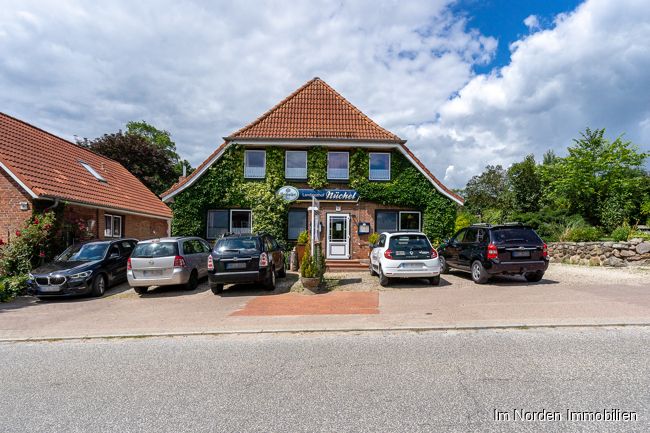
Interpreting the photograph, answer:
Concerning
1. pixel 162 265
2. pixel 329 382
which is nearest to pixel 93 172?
pixel 162 265

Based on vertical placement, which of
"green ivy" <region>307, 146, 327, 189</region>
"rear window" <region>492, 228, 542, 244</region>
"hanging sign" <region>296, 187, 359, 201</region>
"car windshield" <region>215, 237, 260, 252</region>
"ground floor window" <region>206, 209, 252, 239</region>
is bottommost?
"car windshield" <region>215, 237, 260, 252</region>

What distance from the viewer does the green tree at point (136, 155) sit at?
3338cm

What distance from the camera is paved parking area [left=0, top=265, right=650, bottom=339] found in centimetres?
688

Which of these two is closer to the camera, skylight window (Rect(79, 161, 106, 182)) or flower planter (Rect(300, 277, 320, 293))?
flower planter (Rect(300, 277, 320, 293))

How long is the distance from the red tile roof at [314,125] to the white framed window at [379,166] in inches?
31.9

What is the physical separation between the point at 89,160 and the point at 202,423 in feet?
69.7

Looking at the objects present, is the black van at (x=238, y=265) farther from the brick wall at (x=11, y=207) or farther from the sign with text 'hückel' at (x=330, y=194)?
the brick wall at (x=11, y=207)

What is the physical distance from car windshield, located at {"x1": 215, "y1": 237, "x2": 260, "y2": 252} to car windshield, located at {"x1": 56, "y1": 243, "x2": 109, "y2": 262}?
164 inches

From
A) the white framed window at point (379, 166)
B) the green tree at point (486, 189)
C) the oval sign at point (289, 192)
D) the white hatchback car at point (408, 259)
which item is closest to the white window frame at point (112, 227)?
the oval sign at point (289, 192)

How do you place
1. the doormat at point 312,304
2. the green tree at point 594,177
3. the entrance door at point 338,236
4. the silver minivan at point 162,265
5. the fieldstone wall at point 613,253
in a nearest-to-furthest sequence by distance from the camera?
the doormat at point 312,304 < the silver minivan at point 162,265 < the fieldstone wall at point 613,253 < the entrance door at point 338,236 < the green tree at point 594,177

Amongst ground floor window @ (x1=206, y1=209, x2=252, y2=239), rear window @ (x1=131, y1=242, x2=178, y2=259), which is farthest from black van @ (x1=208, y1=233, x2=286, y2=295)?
ground floor window @ (x1=206, y1=209, x2=252, y2=239)

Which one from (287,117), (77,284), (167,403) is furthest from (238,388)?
(287,117)

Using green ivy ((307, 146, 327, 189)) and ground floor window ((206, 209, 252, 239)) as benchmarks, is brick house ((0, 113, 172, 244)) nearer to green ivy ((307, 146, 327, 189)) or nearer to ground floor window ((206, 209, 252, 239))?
ground floor window ((206, 209, 252, 239))

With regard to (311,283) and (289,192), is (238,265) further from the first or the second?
(289,192)
